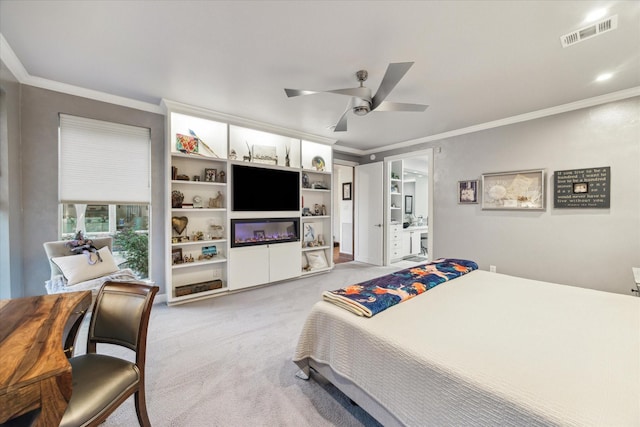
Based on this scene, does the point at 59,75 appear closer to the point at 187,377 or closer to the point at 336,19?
the point at 336,19

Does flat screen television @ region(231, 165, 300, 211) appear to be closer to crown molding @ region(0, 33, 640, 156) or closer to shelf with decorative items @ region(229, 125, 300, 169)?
shelf with decorative items @ region(229, 125, 300, 169)

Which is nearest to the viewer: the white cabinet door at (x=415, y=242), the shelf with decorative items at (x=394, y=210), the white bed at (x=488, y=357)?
the white bed at (x=488, y=357)

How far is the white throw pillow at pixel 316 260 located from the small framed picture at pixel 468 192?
8.77 feet

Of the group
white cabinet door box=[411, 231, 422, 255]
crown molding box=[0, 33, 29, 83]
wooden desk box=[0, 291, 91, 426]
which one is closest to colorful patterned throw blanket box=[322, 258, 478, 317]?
wooden desk box=[0, 291, 91, 426]

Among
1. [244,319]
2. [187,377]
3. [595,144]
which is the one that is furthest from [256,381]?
[595,144]

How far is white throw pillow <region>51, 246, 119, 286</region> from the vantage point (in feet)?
8.19

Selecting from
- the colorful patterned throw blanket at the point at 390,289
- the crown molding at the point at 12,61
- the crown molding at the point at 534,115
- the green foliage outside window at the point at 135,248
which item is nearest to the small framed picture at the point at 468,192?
the crown molding at the point at 534,115

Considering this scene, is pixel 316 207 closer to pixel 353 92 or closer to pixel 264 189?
pixel 264 189

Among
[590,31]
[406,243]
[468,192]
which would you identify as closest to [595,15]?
[590,31]

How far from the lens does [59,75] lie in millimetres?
2531

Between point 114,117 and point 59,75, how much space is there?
0.57m

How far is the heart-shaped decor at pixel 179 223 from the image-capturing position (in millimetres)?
3358

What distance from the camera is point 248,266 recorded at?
386 centimetres

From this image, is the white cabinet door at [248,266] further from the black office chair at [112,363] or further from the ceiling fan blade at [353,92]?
the ceiling fan blade at [353,92]
